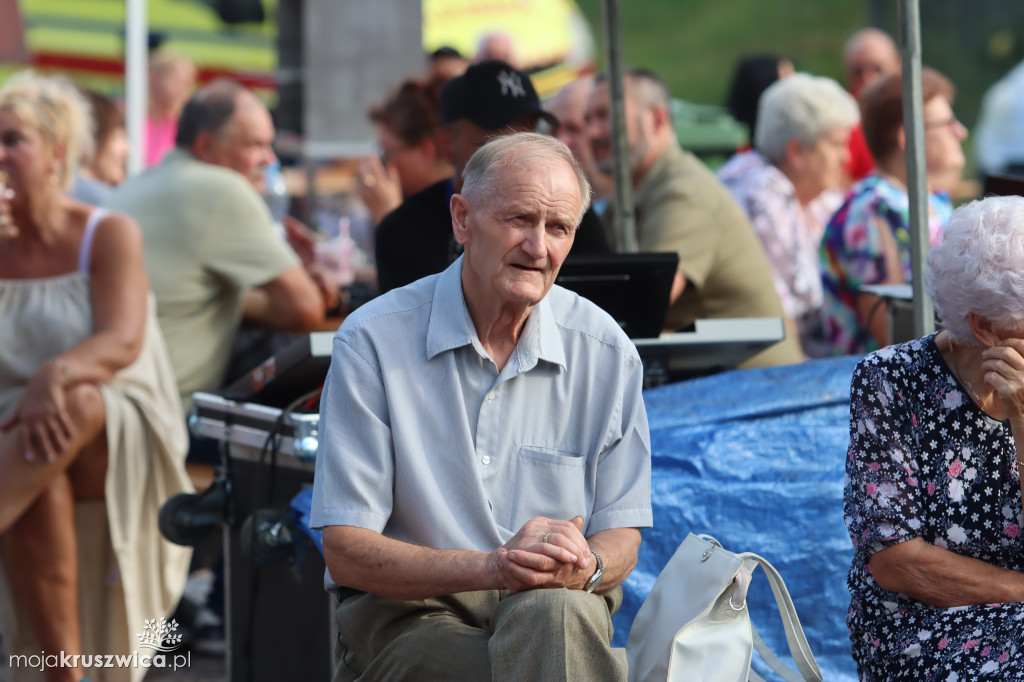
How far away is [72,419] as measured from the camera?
4.11 m

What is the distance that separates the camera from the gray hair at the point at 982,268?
2426mm

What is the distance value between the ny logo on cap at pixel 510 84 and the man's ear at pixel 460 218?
4.78 ft

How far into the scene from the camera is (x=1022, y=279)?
243 cm

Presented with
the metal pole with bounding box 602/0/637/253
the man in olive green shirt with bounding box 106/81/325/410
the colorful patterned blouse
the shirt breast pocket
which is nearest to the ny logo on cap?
the metal pole with bounding box 602/0/637/253

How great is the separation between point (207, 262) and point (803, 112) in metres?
2.89

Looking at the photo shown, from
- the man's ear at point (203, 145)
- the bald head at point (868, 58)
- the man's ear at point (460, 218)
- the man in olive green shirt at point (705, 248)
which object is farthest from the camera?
the bald head at point (868, 58)

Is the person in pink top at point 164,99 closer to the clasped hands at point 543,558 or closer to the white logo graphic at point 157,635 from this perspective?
the white logo graphic at point 157,635

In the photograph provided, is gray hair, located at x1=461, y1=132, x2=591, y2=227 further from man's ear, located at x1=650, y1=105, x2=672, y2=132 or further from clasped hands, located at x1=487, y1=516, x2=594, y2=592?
man's ear, located at x1=650, y1=105, x2=672, y2=132

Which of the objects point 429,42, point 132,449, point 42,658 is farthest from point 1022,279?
point 429,42

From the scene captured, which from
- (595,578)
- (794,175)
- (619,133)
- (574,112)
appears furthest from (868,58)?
(595,578)

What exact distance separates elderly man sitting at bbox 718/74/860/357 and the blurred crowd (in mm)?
17

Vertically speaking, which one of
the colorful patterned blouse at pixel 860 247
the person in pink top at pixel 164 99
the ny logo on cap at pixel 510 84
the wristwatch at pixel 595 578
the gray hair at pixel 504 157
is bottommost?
the wristwatch at pixel 595 578

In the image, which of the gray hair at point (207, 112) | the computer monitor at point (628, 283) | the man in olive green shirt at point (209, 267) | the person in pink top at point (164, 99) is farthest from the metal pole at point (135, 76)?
the computer monitor at point (628, 283)

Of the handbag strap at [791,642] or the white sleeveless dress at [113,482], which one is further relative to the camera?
the white sleeveless dress at [113,482]
